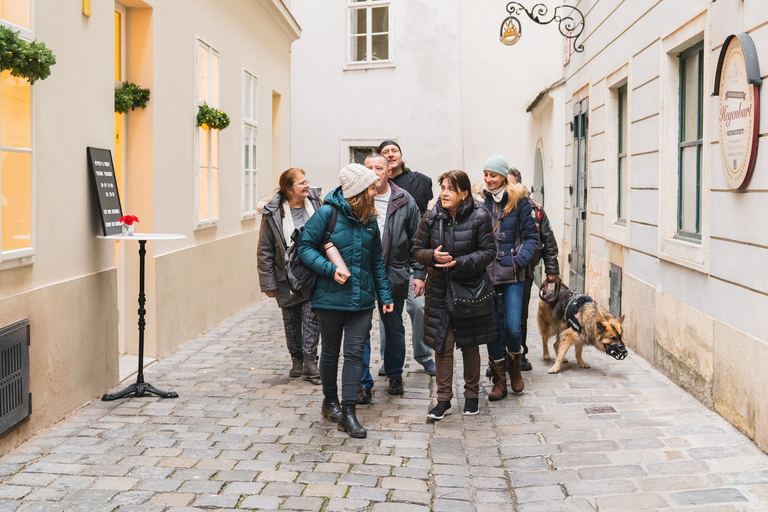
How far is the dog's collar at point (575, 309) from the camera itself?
731 centimetres

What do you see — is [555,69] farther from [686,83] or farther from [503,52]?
[686,83]

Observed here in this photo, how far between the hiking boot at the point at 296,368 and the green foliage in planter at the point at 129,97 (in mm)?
2725

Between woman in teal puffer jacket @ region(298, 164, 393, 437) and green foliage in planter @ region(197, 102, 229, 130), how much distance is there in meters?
4.20

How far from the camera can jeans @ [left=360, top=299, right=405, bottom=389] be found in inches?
252

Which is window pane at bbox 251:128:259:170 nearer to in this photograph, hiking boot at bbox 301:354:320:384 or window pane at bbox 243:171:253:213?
window pane at bbox 243:171:253:213

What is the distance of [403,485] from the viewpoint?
447cm

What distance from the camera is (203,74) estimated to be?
380 inches

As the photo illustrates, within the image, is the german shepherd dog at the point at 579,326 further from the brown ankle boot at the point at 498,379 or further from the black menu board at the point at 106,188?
the black menu board at the point at 106,188

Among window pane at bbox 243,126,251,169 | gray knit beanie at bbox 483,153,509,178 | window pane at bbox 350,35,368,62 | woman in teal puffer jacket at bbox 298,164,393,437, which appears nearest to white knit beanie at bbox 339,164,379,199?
woman in teal puffer jacket at bbox 298,164,393,437

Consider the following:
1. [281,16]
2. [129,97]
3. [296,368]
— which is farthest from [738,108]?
[281,16]

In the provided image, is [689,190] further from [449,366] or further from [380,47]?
[380,47]

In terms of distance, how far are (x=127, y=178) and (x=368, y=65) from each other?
35.8 feet

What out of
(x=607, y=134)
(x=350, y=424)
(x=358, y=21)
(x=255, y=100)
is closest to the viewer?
(x=350, y=424)

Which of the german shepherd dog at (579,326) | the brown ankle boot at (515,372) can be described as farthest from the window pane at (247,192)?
the brown ankle boot at (515,372)
